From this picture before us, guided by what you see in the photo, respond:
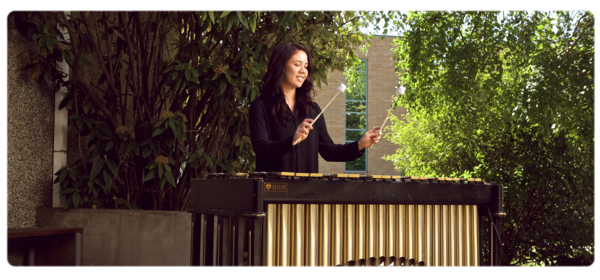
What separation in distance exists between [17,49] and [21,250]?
6.26ft

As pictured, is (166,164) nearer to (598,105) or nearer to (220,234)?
(220,234)

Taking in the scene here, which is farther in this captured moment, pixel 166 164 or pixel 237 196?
pixel 166 164

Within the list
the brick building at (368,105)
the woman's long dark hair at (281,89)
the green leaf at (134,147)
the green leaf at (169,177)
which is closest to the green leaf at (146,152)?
the green leaf at (134,147)

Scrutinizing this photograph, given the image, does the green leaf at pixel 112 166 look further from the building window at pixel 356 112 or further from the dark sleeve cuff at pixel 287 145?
the building window at pixel 356 112

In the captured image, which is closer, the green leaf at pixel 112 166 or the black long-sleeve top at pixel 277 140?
the black long-sleeve top at pixel 277 140

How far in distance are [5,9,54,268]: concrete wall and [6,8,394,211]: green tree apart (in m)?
0.13

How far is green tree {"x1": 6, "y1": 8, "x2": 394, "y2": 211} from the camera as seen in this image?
5.19m

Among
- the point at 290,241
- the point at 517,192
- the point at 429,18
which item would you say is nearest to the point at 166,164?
the point at 290,241

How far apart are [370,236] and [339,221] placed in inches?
8.3

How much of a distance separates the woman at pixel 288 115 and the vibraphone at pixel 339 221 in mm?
289

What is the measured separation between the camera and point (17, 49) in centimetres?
509

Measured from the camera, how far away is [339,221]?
114 inches

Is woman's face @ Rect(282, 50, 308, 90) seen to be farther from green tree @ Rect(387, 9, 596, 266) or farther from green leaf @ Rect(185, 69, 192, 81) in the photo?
green tree @ Rect(387, 9, 596, 266)

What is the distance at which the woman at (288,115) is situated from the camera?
307 cm
